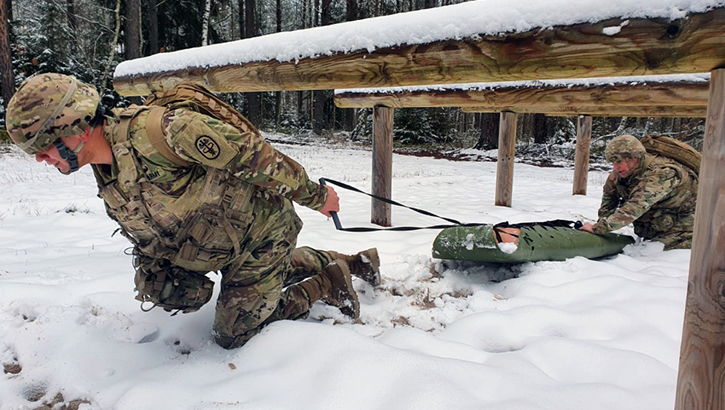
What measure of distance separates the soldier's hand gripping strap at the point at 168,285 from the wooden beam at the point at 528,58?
5.19ft

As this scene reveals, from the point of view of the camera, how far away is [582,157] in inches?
319

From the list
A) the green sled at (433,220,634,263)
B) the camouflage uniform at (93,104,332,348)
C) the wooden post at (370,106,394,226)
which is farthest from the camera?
the wooden post at (370,106,394,226)

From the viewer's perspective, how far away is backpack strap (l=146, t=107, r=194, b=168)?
2.00m

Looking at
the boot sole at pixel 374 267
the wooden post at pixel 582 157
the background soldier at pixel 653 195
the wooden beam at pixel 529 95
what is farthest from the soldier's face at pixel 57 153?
the wooden post at pixel 582 157

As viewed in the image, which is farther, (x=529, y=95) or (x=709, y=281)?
(x=529, y=95)

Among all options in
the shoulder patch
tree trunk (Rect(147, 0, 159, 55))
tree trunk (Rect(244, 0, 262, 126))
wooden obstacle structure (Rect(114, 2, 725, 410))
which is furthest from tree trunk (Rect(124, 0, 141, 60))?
the shoulder patch

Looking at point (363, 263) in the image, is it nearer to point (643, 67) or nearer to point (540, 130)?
point (643, 67)

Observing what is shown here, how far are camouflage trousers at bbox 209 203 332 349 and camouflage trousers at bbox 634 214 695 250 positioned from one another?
3.83m

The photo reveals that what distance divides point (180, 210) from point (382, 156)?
319 cm

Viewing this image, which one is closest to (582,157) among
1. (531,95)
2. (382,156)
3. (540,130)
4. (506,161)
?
(506,161)

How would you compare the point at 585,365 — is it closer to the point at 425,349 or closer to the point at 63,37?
the point at 425,349

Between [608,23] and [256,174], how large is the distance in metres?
1.75

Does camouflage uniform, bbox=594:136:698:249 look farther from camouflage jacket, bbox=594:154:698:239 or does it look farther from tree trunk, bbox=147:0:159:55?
→ tree trunk, bbox=147:0:159:55

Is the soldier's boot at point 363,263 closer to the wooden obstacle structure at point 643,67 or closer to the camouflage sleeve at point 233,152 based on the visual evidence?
the camouflage sleeve at point 233,152
